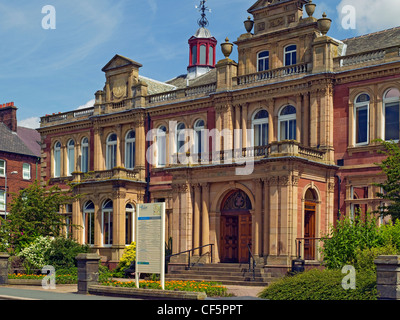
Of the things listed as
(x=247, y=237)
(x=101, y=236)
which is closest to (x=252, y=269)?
(x=247, y=237)

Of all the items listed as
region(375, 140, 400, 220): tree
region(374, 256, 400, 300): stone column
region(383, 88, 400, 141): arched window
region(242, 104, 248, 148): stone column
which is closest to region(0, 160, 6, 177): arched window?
region(242, 104, 248, 148): stone column

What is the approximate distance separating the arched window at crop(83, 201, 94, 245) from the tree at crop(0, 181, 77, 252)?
3288 mm

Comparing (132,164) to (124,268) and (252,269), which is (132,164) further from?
(252,269)

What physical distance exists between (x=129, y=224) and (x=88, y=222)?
2823 millimetres

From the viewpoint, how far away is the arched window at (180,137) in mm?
41812

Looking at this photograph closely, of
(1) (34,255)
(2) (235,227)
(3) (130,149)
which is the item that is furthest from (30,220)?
(2) (235,227)

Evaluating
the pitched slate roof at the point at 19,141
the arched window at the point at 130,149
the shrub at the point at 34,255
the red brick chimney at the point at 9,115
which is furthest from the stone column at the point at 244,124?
the red brick chimney at the point at 9,115

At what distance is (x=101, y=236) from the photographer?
4200 cm

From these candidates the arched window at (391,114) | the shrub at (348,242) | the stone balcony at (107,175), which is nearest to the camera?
the shrub at (348,242)

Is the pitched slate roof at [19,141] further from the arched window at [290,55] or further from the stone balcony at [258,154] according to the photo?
the arched window at [290,55]

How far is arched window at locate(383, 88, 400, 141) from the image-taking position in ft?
109

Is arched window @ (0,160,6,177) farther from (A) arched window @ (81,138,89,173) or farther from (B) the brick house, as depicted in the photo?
(A) arched window @ (81,138,89,173)

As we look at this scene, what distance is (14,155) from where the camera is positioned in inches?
2411

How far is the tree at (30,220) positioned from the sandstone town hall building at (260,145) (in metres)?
Result: 3.73
